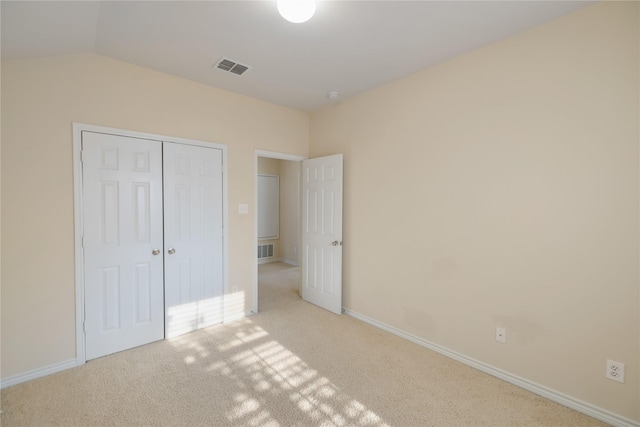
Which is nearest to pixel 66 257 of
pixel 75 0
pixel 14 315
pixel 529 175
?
pixel 14 315

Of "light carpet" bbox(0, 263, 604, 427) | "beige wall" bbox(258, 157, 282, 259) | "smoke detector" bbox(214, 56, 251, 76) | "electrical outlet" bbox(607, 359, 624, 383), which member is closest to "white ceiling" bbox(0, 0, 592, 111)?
"smoke detector" bbox(214, 56, 251, 76)

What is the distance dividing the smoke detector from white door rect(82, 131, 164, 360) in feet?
3.28

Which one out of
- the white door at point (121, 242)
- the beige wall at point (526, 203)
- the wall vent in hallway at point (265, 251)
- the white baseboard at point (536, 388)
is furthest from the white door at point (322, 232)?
the wall vent in hallway at point (265, 251)

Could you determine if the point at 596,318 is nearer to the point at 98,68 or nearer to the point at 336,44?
the point at 336,44

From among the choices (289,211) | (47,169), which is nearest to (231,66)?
(47,169)

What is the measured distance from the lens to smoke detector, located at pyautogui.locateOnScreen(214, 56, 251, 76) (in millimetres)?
2584

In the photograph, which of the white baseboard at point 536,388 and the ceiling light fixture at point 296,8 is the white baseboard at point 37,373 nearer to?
the white baseboard at point 536,388

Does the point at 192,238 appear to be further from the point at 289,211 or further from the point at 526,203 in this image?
the point at 289,211

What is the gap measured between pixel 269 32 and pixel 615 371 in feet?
10.9

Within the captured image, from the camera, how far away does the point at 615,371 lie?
1792 millimetres

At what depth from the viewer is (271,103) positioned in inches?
143

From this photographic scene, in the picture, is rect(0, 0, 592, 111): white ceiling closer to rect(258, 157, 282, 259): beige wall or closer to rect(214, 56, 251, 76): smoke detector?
rect(214, 56, 251, 76): smoke detector

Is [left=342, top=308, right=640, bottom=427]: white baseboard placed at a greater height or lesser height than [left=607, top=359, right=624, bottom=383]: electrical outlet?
lesser

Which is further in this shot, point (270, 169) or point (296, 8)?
point (270, 169)
